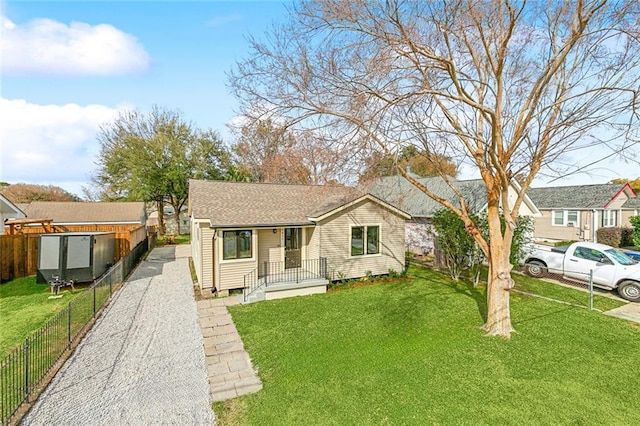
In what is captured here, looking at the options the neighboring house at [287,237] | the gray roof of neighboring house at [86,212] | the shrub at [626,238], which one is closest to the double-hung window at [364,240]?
the neighboring house at [287,237]

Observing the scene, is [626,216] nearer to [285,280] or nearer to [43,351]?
[285,280]

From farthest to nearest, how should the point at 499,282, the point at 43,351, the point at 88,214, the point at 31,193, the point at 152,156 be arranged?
the point at 31,193 < the point at 152,156 < the point at 88,214 < the point at 499,282 < the point at 43,351

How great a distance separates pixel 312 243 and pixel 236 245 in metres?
3.21

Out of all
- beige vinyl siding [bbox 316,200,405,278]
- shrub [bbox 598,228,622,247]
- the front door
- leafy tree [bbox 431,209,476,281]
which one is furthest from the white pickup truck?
shrub [bbox 598,228,622,247]

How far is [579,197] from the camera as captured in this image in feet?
77.2

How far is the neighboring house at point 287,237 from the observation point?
10.9 metres

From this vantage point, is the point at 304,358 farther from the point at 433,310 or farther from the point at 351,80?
the point at 351,80

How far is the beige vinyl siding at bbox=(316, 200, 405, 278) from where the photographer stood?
40.8 ft

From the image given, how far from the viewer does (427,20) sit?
623cm

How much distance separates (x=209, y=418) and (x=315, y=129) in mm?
5988

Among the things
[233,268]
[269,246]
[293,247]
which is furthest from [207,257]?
[293,247]

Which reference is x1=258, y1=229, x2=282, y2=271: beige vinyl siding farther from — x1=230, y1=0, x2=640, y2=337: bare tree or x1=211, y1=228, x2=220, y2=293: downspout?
x1=230, y1=0, x2=640, y2=337: bare tree

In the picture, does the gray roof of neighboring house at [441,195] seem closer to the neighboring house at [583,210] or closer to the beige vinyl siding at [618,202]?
the neighboring house at [583,210]

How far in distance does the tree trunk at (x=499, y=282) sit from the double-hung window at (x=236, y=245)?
8030 mm
